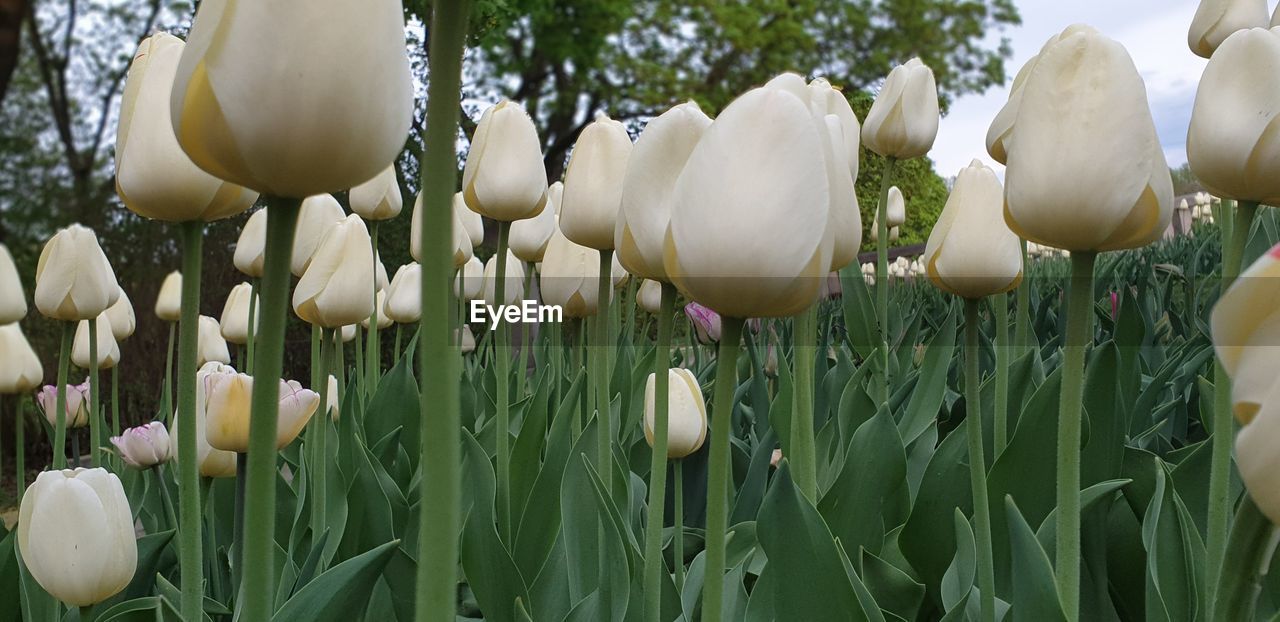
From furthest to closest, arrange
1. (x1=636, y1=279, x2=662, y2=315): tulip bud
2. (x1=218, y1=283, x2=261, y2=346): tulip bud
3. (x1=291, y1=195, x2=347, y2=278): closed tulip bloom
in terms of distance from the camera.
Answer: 1. (x1=636, y1=279, x2=662, y2=315): tulip bud
2. (x1=218, y1=283, x2=261, y2=346): tulip bud
3. (x1=291, y1=195, x2=347, y2=278): closed tulip bloom

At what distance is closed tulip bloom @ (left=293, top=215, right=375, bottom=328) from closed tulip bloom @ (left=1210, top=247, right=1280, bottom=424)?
3.45ft

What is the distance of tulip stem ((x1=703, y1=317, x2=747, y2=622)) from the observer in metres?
0.53

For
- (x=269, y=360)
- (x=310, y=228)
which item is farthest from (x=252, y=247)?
(x=269, y=360)

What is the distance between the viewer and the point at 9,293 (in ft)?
4.41

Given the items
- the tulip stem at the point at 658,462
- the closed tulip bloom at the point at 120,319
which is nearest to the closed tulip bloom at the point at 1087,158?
the tulip stem at the point at 658,462

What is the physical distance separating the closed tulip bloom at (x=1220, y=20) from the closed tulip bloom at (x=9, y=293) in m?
1.92

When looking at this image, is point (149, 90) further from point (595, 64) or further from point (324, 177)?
point (595, 64)

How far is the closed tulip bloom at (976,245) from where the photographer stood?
93 cm

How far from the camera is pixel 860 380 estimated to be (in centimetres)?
162

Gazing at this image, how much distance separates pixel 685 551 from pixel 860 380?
453 mm

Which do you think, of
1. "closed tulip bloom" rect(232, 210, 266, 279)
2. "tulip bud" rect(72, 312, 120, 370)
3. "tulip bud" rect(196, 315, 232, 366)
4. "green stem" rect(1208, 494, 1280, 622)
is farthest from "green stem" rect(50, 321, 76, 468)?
"green stem" rect(1208, 494, 1280, 622)

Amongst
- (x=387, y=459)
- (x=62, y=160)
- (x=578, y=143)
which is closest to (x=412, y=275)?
(x=387, y=459)

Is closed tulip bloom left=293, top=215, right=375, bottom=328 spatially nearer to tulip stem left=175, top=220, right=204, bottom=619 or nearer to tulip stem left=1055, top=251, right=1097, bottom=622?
tulip stem left=175, top=220, right=204, bottom=619

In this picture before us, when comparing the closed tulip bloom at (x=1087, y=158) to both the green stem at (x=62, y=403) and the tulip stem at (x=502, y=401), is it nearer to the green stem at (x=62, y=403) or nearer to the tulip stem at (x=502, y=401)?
the tulip stem at (x=502, y=401)
